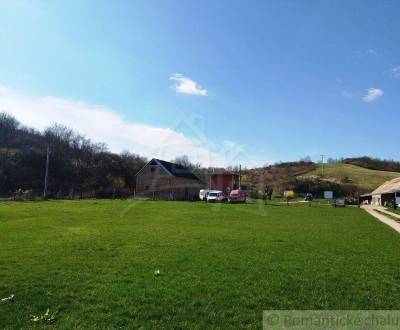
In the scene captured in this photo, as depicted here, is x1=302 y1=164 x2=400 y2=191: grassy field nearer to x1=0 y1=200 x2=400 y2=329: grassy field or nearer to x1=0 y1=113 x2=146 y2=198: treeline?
x1=0 y1=113 x2=146 y2=198: treeline

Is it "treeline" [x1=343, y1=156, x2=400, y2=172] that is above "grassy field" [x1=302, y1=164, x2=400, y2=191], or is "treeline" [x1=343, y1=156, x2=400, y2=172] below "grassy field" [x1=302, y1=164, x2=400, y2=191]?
above

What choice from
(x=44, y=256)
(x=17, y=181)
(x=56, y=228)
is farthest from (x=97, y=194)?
(x=44, y=256)

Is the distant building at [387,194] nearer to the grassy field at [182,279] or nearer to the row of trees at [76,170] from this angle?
the row of trees at [76,170]

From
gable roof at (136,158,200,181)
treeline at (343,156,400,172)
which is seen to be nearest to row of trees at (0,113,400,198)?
gable roof at (136,158,200,181)

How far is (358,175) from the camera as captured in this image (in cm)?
9544

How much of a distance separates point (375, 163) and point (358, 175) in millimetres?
26119

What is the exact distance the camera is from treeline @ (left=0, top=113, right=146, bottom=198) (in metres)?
65.9

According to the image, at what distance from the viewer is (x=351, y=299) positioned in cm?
703

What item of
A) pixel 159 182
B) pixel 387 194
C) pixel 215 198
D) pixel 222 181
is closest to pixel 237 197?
pixel 215 198

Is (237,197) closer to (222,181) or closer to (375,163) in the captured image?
(222,181)

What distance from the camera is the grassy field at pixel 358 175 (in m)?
86.3

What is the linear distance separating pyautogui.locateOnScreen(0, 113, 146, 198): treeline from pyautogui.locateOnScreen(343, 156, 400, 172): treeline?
71.0 meters

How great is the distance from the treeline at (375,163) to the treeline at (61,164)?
233 ft

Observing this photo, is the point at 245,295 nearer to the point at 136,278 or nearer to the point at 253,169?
the point at 136,278
